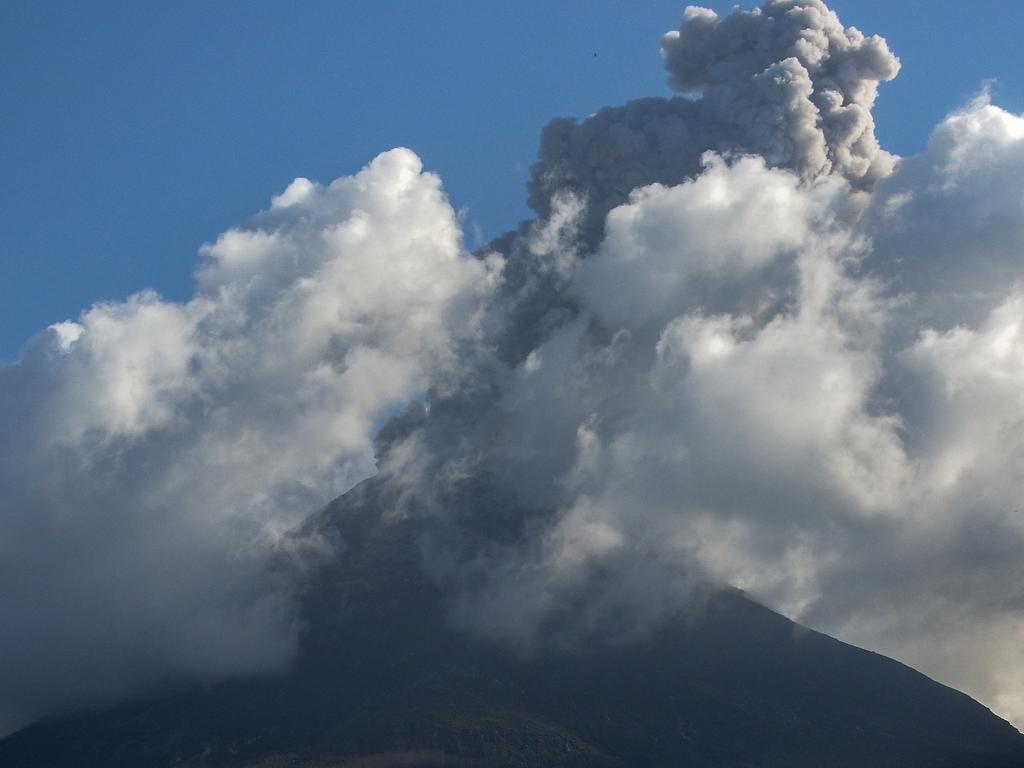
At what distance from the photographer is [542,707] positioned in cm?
13688

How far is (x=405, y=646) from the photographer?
14950cm

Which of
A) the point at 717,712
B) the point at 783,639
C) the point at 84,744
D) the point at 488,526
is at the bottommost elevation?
the point at 84,744

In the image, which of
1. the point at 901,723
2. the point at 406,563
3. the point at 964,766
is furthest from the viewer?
the point at 406,563

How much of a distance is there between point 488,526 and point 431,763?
45.8 meters

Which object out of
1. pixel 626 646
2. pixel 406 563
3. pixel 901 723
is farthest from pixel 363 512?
pixel 901 723

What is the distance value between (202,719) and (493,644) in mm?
29071

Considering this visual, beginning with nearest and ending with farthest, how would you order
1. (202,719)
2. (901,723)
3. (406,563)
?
(901,723) → (202,719) → (406,563)

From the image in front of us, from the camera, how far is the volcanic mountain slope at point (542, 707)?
12794 centimetres

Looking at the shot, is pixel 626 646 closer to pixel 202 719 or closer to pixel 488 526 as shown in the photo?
pixel 488 526

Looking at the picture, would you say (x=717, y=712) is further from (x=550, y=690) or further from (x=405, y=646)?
(x=405, y=646)

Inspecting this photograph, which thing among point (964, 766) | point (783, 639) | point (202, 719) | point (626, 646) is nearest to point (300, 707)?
point (202, 719)

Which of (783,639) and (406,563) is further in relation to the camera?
(406,563)

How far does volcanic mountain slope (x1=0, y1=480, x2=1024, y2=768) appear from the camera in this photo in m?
128

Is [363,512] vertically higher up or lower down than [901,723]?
higher up
